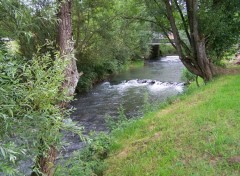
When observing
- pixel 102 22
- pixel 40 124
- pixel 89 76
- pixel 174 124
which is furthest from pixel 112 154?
pixel 89 76

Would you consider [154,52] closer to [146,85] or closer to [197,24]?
[146,85]

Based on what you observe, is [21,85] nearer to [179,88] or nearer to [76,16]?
[76,16]

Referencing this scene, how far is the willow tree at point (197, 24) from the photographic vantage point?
8.89m

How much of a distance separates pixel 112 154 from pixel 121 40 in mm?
11503

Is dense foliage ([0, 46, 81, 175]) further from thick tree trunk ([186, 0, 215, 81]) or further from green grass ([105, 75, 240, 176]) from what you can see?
thick tree trunk ([186, 0, 215, 81])

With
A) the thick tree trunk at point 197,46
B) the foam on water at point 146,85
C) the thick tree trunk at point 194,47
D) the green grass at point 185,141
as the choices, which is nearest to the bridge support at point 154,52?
the foam on water at point 146,85

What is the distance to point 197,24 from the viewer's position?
8.99m

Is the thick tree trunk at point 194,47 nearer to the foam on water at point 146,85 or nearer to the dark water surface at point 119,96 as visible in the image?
the dark water surface at point 119,96

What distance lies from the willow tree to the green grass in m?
2.09

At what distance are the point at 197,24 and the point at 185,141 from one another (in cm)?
518

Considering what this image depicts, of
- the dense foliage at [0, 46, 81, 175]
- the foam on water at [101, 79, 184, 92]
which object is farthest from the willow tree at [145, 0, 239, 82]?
the dense foliage at [0, 46, 81, 175]

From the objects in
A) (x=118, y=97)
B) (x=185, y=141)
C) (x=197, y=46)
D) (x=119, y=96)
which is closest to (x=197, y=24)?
(x=197, y=46)

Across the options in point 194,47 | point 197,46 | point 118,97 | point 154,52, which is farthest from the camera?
point 154,52

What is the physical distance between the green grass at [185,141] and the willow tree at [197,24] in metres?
2.09
